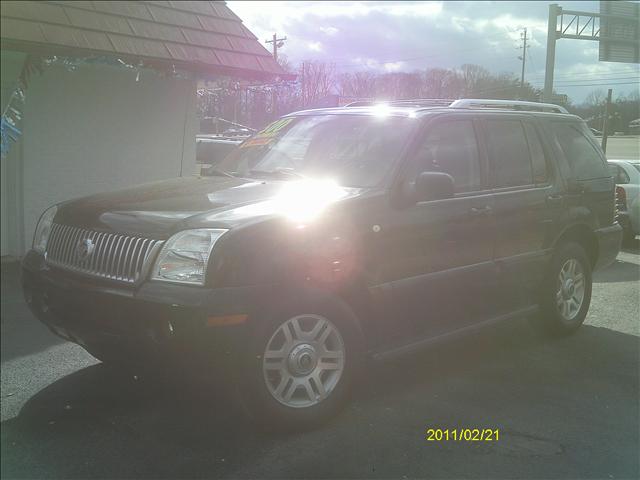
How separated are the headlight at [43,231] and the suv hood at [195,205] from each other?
15cm

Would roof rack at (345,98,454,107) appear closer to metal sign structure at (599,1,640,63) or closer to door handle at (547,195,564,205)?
door handle at (547,195,564,205)

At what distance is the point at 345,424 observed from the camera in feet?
12.2

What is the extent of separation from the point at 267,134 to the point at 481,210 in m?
1.81

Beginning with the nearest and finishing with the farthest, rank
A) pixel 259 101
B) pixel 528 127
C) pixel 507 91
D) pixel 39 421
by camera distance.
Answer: pixel 39 421 → pixel 528 127 → pixel 507 91 → pixel 259 101

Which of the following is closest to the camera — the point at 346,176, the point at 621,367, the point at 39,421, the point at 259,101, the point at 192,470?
the point at 192,470

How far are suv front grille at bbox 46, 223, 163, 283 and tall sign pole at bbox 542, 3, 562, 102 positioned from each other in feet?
23.3

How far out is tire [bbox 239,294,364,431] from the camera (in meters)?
3.34

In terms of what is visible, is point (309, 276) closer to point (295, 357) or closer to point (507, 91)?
point (295, 357)

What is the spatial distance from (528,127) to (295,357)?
3.07 meters

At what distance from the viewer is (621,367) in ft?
16.3

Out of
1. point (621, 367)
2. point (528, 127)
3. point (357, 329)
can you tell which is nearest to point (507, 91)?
point (528, 127)

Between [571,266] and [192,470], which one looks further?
[571,266]

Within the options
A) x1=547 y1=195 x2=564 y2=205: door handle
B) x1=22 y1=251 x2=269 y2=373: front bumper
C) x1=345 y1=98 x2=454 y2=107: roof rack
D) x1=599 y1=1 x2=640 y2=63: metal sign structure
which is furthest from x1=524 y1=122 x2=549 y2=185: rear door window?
x1=599 y1=1 x2=640 y2=63: metal sign structure

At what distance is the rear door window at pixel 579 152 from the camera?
219 inches
